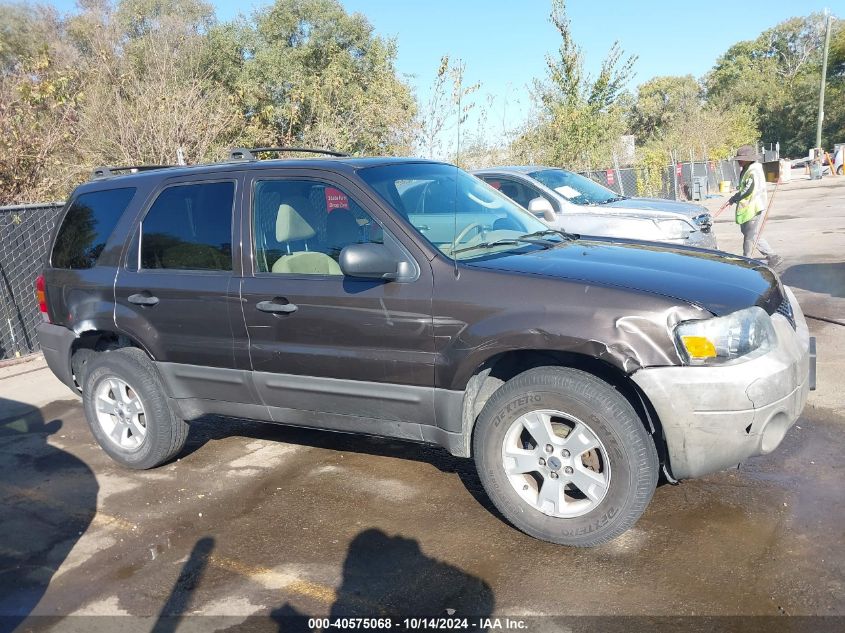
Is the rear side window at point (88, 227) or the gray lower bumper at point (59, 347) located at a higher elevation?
the rear side window at point (88, 227)

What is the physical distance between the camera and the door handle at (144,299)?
477 centimetres

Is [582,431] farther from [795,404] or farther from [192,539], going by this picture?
[192,539]

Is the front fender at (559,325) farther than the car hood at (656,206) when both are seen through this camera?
No

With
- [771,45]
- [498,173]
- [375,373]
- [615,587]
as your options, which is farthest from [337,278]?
[771,45]

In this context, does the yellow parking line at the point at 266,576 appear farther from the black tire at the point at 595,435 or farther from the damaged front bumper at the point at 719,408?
the damaged front bumper at the point at 719,408

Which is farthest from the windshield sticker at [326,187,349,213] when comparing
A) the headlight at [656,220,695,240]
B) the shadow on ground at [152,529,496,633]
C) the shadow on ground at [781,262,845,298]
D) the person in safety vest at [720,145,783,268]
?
the person in safety vest at [720,145,783,268]

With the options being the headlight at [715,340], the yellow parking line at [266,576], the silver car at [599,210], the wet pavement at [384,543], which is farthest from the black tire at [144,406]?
the silver car at [599,210]

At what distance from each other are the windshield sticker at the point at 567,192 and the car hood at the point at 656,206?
1.59 feet

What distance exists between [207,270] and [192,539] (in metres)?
1.58

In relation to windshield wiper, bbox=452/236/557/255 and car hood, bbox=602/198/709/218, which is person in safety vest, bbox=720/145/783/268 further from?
windshield wiper, bbox=452/236/557/255

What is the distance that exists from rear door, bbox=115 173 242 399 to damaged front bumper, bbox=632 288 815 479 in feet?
8.12

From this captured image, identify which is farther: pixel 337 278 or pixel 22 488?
pixel 22 488

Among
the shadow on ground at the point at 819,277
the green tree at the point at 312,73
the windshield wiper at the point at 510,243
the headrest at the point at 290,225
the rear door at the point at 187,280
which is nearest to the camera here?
the windshield wiper at the point at 510,243

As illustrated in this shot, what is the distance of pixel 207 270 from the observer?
15.1ft
